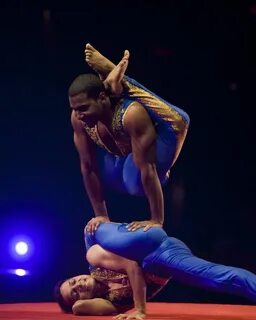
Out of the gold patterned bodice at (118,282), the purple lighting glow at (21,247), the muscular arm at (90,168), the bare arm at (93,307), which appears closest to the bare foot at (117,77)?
the muscular arm at (90,168)

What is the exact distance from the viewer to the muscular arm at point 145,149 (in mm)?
3447

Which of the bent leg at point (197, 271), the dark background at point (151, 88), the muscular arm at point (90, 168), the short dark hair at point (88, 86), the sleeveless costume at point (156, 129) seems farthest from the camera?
the dark background at point (151, 88)

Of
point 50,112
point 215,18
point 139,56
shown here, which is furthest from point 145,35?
point 50,112

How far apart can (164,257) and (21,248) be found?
5.34 feet

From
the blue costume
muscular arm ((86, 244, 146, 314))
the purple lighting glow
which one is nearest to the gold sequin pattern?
the blue costume

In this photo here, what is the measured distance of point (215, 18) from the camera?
15.4ft

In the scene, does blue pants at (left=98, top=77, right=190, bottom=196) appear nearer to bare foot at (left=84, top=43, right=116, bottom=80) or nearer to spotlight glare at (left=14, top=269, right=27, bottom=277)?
bare foot at (left=84, top=43, right=116, bottom=80)

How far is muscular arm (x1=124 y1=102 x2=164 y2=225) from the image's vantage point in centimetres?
345

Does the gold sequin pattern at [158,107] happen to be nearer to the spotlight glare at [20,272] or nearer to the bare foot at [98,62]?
the bare foot at [98,62]

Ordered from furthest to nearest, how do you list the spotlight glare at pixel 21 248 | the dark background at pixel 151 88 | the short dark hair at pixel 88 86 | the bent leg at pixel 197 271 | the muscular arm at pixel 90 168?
1. the spotlight glare at pixel 21 248
2. the dark background at pixel 151 88
3. the muscular arm at pixel 90 168
4. the short dark hair at pixel 88 86
5. the bent leg at pixel 197 271

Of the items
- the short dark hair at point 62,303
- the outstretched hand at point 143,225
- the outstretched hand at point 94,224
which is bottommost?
the short dark hair at point 62,303

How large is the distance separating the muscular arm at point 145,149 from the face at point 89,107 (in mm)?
119

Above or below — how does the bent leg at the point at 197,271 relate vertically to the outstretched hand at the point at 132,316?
above

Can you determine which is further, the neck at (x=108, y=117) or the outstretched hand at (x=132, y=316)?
the neck at (x=108, y=117)
